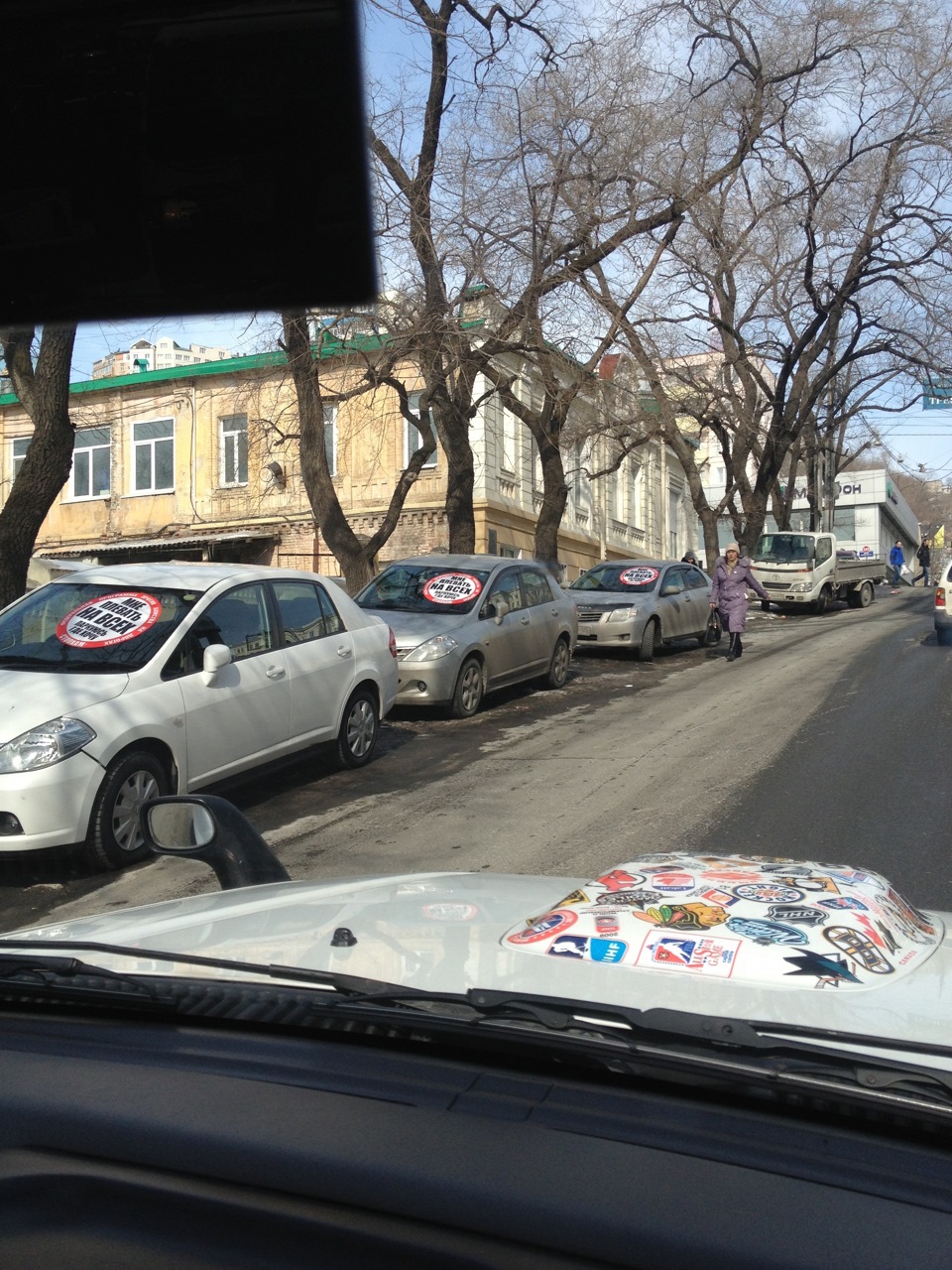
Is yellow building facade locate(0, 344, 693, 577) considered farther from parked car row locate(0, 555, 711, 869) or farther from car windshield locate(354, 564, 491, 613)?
parked car row locate(0, 555, 711, 869)

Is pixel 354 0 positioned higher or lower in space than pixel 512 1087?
higher

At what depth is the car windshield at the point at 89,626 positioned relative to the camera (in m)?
7.53

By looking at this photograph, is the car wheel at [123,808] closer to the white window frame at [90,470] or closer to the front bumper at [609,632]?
the front bumper at [609,632]

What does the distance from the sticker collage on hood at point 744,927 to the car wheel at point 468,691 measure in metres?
9.47

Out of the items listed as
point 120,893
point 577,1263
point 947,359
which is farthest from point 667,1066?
point 947,359

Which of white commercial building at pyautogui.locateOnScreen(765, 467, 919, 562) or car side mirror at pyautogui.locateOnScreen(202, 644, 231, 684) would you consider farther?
white commercial building at pyautogui.locateOnScreen(765, 467, 919, 562)

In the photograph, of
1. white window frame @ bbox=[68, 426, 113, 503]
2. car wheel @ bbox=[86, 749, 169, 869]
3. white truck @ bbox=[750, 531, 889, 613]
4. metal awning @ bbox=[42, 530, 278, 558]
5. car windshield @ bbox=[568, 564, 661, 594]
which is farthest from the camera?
white window frame @ bbox=[68, 426, 113, 503]

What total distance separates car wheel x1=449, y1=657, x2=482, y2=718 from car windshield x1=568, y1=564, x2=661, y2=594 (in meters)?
6.36

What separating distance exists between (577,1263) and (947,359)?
98.7ft

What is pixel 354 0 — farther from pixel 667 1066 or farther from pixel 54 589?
pixel 667 1066

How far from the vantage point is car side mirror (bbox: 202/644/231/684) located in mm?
7798

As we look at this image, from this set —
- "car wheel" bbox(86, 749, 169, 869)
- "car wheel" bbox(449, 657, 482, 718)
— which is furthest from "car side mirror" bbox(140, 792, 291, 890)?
"car wheel" bbox(449, 657, 482, 718)

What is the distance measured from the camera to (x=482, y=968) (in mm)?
2340

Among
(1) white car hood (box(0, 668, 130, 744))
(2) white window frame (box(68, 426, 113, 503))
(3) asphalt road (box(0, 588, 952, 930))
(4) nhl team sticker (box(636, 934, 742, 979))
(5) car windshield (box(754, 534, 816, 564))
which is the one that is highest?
(2) white window frame (box(68, 426, 113, 503))
